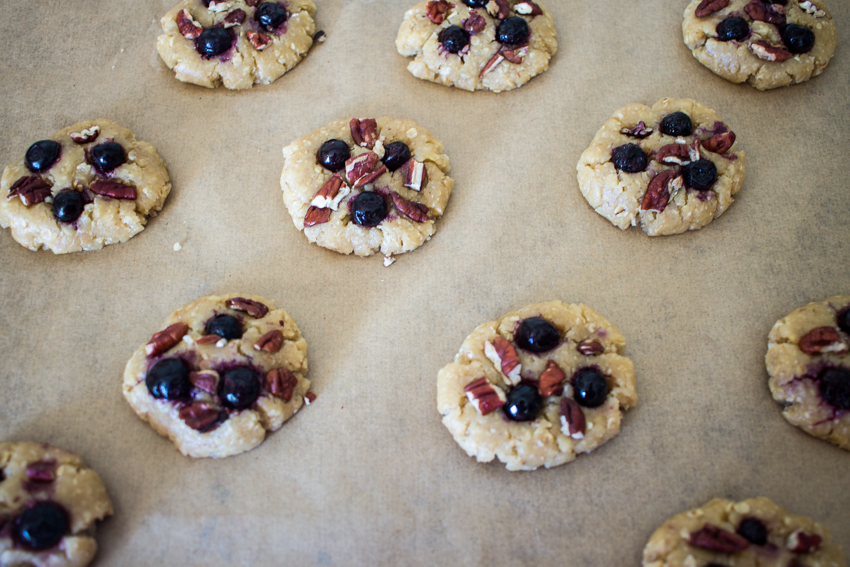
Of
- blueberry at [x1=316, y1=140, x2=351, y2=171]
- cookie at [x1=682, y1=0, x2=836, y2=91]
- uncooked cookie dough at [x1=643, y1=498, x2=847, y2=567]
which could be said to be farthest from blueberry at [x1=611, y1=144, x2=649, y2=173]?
uncooked cookie dough at [x1=643, y1=498, x2=847, y2=567]

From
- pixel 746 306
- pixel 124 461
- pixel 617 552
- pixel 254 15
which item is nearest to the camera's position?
pixel 617 552

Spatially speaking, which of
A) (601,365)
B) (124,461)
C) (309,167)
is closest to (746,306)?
(601,365)

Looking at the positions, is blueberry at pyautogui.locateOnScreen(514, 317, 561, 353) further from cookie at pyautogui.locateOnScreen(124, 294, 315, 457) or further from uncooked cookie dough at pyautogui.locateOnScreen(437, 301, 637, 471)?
cookie at pyautogui.locateOnScreen(124, 294, 315, 457)

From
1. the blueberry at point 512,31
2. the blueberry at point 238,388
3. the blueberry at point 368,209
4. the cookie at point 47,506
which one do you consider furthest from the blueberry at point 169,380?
the blueberry at point 512,31

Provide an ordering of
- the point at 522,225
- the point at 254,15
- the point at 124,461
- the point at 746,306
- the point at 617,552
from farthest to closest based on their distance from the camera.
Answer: the point at 254,15 < the point at 522,225 < the point at 746,306 < the point at 124,461 < the point at 617,552

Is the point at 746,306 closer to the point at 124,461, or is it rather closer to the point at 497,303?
the point at 497,303

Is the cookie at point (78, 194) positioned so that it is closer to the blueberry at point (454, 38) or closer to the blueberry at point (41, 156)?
the blueberry at point (41, 156)
